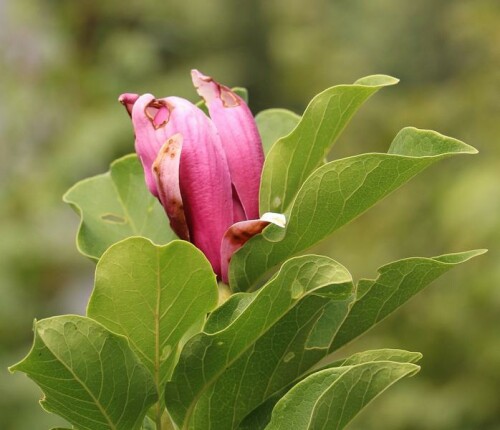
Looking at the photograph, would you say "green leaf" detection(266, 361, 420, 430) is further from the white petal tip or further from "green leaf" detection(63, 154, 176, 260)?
"green leaf" detection(63, 154, 176, 260)

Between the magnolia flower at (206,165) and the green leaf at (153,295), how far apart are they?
0.06 meters

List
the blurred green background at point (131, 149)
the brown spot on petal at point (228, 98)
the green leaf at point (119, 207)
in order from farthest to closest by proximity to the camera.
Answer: the blurred green background at point (131, 149), the green leaf at point (119, 207), the brown spot on petal at point (228, 98)

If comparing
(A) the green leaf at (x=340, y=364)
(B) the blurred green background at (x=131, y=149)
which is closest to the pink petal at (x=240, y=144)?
(A) the green leaf at (x=340, y=364)

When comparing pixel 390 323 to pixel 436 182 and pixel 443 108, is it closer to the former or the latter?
pixel 436 182

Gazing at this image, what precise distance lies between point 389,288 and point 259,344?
0.10 m

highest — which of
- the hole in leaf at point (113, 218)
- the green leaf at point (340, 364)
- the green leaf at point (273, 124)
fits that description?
the green leaf at point (273, 124)

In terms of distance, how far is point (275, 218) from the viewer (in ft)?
2.37

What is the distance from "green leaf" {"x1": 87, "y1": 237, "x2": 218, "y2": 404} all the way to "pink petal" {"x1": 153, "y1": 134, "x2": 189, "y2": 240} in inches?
2.8

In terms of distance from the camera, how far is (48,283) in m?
3.22

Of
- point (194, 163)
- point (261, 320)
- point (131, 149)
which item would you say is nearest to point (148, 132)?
point (194, 163)

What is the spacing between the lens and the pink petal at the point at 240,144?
775mm

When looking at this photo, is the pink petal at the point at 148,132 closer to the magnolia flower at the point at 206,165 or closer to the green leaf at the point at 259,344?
the magnolia flower at the point at 206,165

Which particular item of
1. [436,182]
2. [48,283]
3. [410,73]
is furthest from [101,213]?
[410,73]

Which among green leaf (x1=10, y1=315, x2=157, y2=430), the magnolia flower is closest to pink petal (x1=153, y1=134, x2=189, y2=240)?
the magnolia flower
